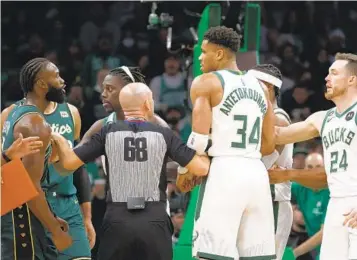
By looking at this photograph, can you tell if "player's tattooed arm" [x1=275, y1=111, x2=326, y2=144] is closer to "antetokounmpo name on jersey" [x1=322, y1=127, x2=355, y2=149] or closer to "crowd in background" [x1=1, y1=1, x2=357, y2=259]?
"antetokounmpo name on jersey" [x1=322, y1=127, x2=355, y2=149]

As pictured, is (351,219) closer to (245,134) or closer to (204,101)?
(245,134)

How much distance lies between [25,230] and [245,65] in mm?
3606

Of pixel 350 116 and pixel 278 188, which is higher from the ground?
pixel 350 116

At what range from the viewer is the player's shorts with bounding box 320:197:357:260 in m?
8.17

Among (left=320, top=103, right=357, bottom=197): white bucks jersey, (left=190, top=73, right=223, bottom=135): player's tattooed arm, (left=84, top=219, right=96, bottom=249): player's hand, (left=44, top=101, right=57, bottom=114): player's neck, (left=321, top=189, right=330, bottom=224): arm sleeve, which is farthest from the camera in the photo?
(left=321, top=189, right=330, bottom=224): arm sleeve

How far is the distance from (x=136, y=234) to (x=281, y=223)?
199cm

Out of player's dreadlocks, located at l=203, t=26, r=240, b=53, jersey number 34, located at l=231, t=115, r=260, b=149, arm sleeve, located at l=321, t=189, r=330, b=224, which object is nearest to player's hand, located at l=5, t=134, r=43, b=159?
jersey number 34, located at l=231, t=115, r=260, b=149

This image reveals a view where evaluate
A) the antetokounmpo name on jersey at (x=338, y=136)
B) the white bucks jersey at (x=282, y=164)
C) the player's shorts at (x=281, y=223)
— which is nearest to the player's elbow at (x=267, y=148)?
the antetokounmpo name on jersey at (x=338, y=136)

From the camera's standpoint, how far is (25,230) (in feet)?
26.8

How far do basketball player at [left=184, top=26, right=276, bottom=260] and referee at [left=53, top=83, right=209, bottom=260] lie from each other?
251mm

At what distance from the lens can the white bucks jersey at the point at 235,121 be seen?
8.16 m

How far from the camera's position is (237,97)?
818 cm

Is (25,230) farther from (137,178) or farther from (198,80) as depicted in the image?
(198,80)

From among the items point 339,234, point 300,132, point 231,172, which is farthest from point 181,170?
point 339,234
